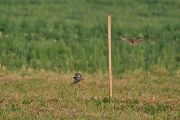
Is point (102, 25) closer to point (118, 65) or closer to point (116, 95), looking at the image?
point (118, 65)

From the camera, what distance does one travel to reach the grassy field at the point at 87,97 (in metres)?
11.8

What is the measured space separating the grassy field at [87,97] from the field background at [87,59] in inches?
0.7

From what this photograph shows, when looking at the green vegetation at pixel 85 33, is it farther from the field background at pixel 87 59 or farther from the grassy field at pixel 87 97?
the grassy field at pixel 87 97

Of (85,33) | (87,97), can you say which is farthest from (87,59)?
(87,97)

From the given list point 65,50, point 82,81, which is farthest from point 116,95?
point 65,50

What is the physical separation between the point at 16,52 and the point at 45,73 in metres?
3.09

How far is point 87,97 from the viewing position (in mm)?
13953

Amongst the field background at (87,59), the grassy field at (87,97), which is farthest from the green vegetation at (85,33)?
the grassy field at (87,97)

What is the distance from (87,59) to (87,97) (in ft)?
23.1

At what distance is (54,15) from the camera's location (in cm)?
2655

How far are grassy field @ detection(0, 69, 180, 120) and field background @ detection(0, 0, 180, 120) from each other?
0.02m

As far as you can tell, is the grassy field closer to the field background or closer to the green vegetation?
the field background

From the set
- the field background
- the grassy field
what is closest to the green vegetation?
the field background

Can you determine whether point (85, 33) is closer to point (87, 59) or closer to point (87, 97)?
point (87, 59)
